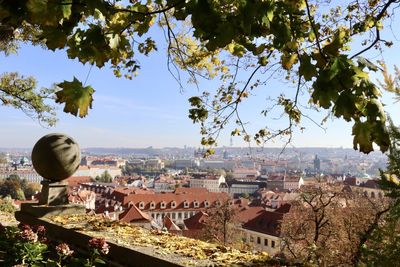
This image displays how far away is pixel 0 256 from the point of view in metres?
4.34

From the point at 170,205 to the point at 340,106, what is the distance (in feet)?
227

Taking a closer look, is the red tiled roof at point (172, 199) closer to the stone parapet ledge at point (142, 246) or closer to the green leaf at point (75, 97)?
the stone parapet ledge at point (142, 246)

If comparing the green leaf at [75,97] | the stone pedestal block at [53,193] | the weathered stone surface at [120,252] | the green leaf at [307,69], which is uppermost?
the green leaf at [307,69]

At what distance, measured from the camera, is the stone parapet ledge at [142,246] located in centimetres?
384

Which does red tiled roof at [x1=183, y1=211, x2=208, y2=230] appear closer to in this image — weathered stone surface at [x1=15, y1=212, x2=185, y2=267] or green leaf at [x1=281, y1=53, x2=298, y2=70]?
weathered stone surface at [x1=15, y1=212, x2=185, y2=267]

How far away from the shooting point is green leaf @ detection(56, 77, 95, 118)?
220 centimetres

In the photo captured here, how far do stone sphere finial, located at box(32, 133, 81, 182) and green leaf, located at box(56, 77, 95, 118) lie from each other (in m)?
3.84

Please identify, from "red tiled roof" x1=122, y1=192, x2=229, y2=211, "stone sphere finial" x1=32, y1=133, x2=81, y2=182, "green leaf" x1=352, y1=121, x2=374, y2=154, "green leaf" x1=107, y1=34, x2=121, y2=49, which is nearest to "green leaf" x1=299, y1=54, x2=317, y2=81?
"green leaf" x1=352, y1=121, x2=374, y2=154

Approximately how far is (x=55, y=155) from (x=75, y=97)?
394 cm

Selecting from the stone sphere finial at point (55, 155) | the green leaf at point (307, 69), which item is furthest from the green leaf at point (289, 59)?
the stone sphere finial at point (55, 155)


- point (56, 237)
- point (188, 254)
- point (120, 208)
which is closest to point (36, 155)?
point (56, 237)

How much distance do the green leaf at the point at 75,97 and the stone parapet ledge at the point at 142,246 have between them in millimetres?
2000

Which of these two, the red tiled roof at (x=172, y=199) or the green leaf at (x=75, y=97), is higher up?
the green leaf at (x=75, y=97)

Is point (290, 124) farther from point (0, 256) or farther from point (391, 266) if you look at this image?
point (0, 256)
